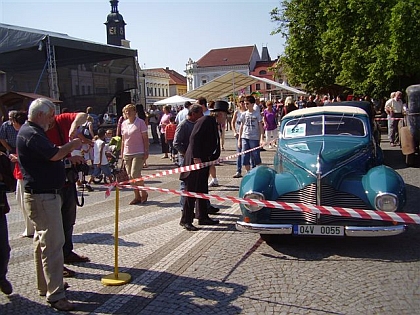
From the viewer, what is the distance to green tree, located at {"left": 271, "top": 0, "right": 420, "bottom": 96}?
17.9 meters

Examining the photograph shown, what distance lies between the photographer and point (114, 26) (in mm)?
89875

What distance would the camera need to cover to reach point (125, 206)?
8695mm

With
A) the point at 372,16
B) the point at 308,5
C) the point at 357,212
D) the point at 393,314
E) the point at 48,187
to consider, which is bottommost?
the point at 393,314

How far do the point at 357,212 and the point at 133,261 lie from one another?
273cm

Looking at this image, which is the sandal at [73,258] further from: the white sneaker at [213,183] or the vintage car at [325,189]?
the white sneaker at [213,183]

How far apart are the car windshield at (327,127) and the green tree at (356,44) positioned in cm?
1264

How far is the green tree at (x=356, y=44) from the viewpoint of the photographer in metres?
17.9

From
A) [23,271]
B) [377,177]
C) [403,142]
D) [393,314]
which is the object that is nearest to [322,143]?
[377,177]


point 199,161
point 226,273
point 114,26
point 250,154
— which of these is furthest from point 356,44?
point 114,26

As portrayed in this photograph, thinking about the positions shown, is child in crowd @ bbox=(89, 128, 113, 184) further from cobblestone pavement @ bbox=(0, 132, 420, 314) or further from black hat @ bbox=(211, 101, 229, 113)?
cobblestone pavement @ bbox=(0, 132, 420, 314)

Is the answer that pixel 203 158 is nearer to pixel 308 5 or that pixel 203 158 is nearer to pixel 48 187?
pixel 48 187

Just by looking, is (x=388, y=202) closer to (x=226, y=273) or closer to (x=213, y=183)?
(x=226, y=273)

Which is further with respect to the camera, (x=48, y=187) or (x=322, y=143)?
(x=322, y=143)

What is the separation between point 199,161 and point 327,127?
209 centimetres
